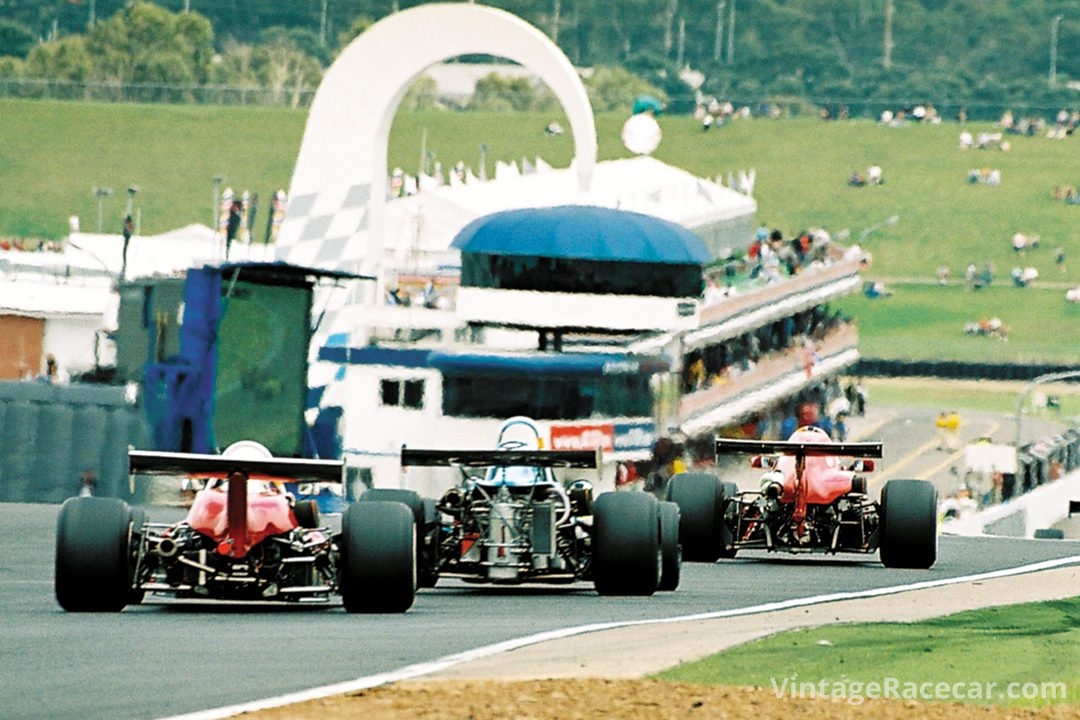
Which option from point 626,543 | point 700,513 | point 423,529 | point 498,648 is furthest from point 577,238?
point 498,648

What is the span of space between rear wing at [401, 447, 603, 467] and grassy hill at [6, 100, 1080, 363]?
283 feet

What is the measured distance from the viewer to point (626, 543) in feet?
65.3

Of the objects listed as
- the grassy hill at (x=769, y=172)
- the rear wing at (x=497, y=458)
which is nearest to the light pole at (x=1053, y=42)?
the grassy hill at (x=769, y=172)

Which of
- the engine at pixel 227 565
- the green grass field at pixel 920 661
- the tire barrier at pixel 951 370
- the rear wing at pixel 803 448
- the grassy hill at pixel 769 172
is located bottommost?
the green grass field at pixel 920 661

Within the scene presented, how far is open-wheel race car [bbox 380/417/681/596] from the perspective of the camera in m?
19.9

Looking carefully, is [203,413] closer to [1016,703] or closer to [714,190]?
[1016,703]

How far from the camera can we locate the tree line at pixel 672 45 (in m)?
153

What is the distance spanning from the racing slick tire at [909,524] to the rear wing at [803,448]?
376 mm

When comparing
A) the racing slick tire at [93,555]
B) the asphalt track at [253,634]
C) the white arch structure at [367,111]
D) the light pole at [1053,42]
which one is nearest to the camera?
the asphalt track at [253,634]

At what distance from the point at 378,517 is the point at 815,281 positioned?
56.7 metres

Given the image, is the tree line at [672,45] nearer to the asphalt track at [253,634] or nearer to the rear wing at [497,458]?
the asphalt track at [253,634]

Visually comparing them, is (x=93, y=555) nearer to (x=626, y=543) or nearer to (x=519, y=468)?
(x=626, y=543)

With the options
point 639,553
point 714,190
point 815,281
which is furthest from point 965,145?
point 639,553

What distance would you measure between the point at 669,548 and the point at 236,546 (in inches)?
156
